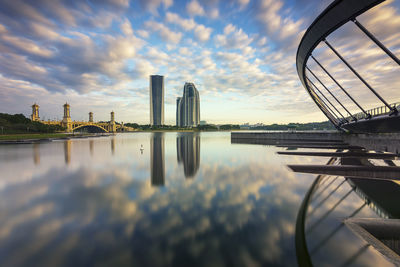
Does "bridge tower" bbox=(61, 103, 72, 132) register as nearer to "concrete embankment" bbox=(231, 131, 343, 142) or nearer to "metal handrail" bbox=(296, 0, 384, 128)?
"concrete embankment" bbox=(231, 131, 343, 142)

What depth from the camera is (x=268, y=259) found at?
6977 millimetres

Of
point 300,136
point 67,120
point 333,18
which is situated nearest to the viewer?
point 333,18

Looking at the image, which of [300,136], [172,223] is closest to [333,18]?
[172,223]

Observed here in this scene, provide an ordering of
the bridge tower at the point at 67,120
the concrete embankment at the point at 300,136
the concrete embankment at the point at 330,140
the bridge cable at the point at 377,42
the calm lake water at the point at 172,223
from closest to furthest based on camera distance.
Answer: the calm lake water at the point at 172,223 → the bridge cable at the point at 377,42 → the concrete embankment at the point at 330,140 → the concrete embankment at the point at 300,136 → the bridge tower at the point at 67,120

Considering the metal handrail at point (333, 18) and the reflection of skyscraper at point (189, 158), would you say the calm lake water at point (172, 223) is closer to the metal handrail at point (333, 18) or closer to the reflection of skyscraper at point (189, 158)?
the reflection of skyscraper at point (189, 158)

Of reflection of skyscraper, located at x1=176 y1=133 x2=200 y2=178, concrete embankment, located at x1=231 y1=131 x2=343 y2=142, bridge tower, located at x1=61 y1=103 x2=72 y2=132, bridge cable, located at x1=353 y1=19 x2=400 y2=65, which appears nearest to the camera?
bridge cable, located at x1=353 y1=19 x2=400 y2=65

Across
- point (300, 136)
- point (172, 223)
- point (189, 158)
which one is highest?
point (300, 136)

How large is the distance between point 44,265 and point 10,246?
7.81ft

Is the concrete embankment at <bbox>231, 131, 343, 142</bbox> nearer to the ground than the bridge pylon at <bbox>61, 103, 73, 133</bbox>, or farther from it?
nearer to the ground

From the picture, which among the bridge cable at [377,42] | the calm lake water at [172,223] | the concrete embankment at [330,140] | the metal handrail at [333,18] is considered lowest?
the calm lake water at [172,223]

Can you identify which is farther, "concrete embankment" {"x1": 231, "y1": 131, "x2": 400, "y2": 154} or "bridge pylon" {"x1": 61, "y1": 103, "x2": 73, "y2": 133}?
"bridge pylon" {"x1": 61, "y1": 103, "x2": 73, "y2": 133}

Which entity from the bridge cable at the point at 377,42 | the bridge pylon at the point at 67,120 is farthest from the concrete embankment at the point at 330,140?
the bridge pylon at the point at 67,120

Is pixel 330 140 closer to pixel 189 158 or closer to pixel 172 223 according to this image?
pixel 189 158

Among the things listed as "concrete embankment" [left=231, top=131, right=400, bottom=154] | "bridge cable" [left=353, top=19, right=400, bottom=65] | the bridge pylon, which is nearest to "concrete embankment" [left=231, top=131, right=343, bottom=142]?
"concrete embankment" [left=231, top=131, right=400, bottom=154]
